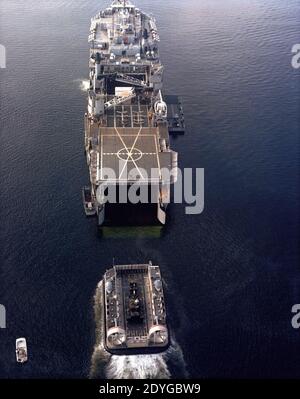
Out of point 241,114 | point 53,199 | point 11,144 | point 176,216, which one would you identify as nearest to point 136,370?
point 176,216

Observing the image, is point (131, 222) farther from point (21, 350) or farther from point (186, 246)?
point (21, 350)

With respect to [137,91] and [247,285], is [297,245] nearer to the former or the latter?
[247,285]

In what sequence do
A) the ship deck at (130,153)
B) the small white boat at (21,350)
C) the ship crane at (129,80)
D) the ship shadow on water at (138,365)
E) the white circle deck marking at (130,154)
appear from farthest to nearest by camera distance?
the ship crane at (129,80)
the white circle deck marking at (130,154)
the ship deck at (130,153)
the small white boat at (21,350)
the ship shadow on water at (138,365)

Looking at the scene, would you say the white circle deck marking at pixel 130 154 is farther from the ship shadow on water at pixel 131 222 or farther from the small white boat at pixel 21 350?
the small white boat at pixel 21 350

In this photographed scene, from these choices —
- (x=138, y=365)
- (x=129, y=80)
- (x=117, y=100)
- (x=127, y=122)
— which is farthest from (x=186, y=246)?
(x=129, y=80)

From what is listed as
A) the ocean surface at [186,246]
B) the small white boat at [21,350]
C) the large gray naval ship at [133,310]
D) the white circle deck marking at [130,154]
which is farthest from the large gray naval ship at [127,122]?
the small white boat at [21,350]

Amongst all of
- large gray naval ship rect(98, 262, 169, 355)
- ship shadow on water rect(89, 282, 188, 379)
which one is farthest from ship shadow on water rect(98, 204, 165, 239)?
ship shadow on water rect(89, 282, 188, 379)
